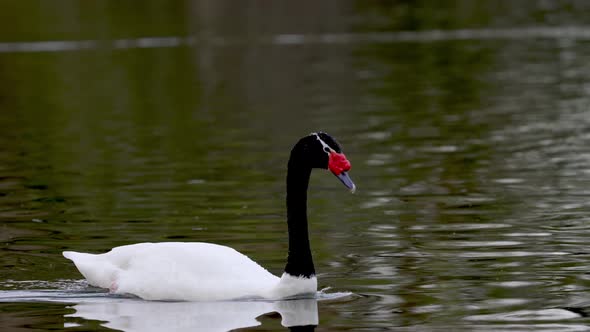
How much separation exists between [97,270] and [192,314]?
1.40 meters

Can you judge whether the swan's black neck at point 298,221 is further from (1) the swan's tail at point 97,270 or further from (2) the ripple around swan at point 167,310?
(1) the swan's tail at point 97,270

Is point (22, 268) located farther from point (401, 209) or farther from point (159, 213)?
point (401, 209)

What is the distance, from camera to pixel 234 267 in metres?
12.9

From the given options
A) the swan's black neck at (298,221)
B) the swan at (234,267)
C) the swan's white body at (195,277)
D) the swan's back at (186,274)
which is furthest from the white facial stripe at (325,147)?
the swan's back at (186,274)

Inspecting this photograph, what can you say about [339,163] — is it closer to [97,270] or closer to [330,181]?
[97,270]

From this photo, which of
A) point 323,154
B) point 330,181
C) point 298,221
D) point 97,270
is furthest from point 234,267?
point 330,181

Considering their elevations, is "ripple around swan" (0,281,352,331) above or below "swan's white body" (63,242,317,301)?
below

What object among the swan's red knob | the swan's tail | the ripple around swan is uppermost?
the swan's red knob

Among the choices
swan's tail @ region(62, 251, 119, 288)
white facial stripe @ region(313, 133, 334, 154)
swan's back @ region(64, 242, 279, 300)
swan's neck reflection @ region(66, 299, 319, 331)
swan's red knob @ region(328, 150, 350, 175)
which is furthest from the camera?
swan's tail @ region(62, 251, 119, 288)

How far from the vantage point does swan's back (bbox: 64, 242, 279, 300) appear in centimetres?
1285

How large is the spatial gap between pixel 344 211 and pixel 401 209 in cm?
67

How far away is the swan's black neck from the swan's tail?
1.58 meters

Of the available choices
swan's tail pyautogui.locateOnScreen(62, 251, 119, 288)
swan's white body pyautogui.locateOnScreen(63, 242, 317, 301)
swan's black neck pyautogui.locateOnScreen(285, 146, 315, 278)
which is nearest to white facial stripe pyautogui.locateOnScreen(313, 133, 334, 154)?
swan's black neck pyautogui.locateOnScreen(285, 146, 315, 278)

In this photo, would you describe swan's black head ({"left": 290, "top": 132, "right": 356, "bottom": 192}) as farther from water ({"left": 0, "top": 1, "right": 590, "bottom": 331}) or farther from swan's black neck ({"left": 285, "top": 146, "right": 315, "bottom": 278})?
water ({"left": 0, "top": 1, "right": 590, "bottom": 331})
